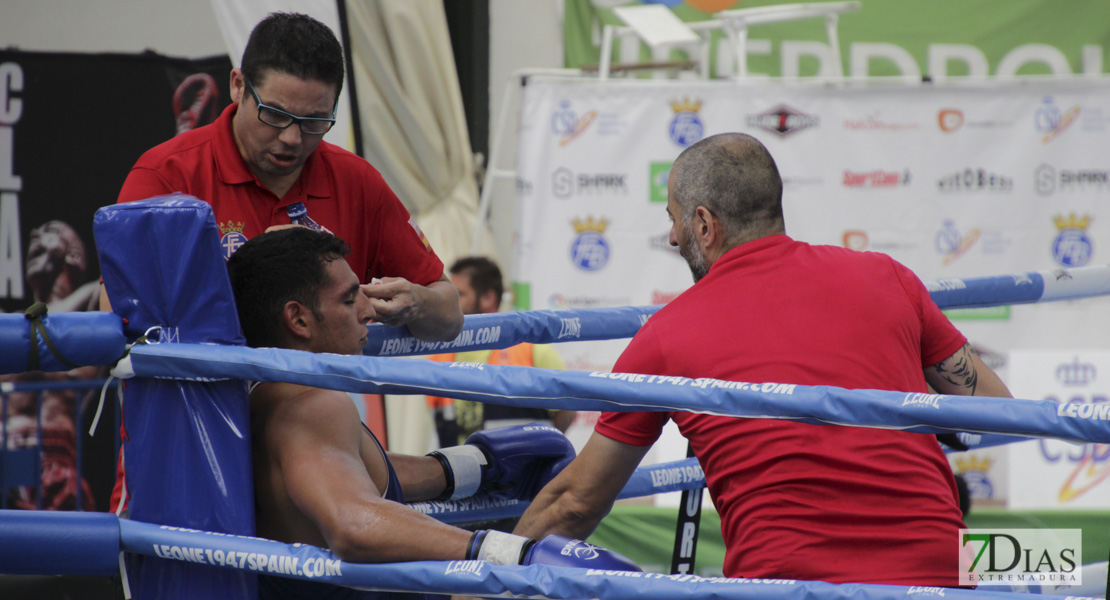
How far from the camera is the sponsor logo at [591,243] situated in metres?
4.75

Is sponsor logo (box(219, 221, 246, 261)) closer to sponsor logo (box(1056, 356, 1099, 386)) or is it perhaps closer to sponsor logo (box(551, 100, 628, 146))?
sponsor logo (box(551, 100, 628, 146))

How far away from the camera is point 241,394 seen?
125cm

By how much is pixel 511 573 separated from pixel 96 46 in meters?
4.56

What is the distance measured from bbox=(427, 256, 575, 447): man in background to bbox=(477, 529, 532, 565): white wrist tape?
279 centimetres


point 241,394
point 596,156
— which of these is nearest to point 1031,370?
point 596,156

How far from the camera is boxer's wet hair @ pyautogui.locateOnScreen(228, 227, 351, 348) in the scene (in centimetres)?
148

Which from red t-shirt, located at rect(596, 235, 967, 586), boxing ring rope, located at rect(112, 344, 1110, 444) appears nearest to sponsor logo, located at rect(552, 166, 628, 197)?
red t-shirt, located at rect(596, 235, 967, 586)

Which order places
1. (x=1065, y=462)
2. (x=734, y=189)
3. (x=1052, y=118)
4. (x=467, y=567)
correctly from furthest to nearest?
(x=1052, y=118) → (x=1065, y=462) → (x=734, y=189) → (x=467, y=567)

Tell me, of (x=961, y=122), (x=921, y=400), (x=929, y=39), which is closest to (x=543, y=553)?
(x=921, y=400)

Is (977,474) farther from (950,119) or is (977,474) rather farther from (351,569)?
(351,569)

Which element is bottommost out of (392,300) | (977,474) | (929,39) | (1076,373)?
(977,474)

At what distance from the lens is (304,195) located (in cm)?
184

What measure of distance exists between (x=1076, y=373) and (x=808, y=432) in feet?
12.2

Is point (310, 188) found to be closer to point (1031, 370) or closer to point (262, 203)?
point (262, 203)
